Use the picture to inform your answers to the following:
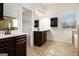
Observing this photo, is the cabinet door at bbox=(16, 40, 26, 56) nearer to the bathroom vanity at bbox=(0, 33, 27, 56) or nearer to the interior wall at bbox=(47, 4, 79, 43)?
the bathroom vanity at bbox=(0, 33, 27, 56)

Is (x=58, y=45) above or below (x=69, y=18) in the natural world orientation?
below

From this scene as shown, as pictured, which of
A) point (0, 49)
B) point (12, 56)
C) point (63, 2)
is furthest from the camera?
point (63, 2)

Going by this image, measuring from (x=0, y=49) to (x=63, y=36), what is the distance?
141 cm

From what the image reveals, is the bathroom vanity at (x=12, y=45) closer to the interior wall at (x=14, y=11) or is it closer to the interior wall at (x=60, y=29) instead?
the interior wall at (x=14, y=11)

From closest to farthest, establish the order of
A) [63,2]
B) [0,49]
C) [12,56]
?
[0,49] → [12,56] → [63,2]

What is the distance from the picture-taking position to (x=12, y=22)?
262cm

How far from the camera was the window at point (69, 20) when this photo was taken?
2.29 meters

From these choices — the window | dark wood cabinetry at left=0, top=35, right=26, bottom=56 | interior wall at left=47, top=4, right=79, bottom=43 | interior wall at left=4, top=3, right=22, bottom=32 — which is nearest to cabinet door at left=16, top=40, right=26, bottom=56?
dark wood cabinetry at left=0, top=35, right=26, bottom=56

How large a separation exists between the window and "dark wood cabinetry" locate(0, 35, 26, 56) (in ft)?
3.18

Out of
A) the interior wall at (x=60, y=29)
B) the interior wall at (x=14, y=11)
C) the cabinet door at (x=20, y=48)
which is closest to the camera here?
the cabinet door at (x=20, y=48)

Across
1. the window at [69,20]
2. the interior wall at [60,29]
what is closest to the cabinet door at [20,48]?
the interior wall at [60,29]

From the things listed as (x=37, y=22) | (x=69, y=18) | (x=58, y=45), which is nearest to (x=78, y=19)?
(x=69, y=18)

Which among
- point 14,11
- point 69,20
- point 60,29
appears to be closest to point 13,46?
point 14,11

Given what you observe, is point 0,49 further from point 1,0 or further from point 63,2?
point 63,2
